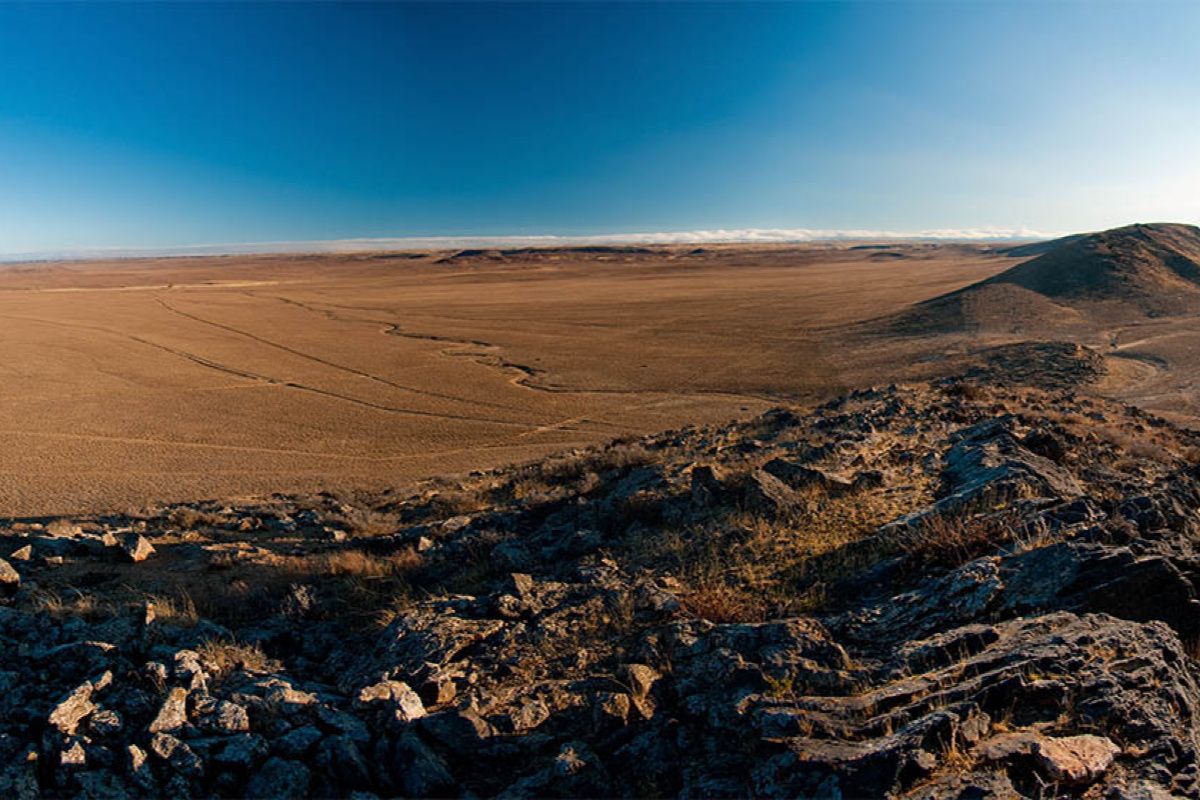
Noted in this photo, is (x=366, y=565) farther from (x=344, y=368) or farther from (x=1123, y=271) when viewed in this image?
(x=1123, y=271)

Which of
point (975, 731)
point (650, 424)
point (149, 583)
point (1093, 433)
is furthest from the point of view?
point (650, 424)

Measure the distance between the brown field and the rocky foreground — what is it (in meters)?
14.3

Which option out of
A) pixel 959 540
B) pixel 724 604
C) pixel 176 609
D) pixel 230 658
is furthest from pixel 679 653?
pixel 176 609

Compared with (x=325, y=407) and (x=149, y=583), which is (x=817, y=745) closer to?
(x=149, y=583)

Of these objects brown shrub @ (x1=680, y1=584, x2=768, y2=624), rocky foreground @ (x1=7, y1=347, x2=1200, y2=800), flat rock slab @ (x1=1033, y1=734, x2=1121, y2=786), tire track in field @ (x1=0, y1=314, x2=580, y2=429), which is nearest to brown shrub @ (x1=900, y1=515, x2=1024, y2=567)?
rocky foreground @ (x1=7, y1=347, x2=1200, y2=800)

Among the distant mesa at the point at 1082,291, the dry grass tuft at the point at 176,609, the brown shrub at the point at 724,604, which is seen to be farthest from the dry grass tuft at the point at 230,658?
the distant mesa at the point at 1082,291

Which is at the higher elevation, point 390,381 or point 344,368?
point 344,368

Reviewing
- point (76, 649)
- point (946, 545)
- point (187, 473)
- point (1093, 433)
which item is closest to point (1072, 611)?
point (946, 545)

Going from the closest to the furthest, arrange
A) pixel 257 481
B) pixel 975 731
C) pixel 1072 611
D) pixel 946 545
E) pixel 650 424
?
pixel 975 731
pixel 1072 611
pixel 946 545
pixel 257 481
pixel 650 424

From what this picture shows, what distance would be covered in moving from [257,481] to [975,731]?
78.6 ft

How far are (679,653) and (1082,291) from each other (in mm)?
60299

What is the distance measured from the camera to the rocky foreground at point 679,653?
13.7ft

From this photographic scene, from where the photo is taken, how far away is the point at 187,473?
23438 mm

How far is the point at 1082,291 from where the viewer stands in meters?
50.7
